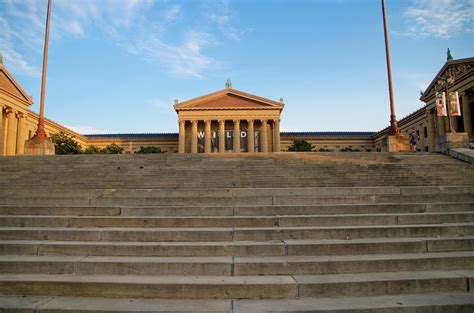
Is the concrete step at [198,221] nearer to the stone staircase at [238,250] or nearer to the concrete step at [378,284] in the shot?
the stone staircase at [238,250]

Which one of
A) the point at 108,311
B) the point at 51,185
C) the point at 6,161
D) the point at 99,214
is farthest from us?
the point at 6,161

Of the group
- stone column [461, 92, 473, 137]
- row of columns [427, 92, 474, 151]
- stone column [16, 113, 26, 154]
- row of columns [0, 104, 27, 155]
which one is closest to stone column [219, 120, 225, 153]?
row of columns [0, 104, 27, 155]

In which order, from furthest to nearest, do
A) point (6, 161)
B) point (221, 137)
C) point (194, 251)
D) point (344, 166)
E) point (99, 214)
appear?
point (221, 137) < point (6, 161) < point (344, 166) < point (99, 214) < point (194, 251)

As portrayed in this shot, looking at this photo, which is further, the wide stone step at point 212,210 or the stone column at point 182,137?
the stone column at point 182,137

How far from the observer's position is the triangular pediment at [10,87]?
48.8m

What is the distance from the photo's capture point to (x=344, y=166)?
12.7 m

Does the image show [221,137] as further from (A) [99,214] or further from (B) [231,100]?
(A) [99,214]

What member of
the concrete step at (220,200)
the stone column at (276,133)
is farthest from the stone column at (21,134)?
the concrete step at (220,200)

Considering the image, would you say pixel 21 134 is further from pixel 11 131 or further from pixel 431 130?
pixel 431 130

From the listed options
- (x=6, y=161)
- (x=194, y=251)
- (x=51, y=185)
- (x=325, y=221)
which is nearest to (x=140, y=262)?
(x=194, y=251)

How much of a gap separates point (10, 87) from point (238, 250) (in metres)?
60.9

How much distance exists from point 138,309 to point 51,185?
7.90 meters

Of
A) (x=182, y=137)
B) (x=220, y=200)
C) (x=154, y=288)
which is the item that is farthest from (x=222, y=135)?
(x=154, y=288)

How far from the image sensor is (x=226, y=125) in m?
66.4
